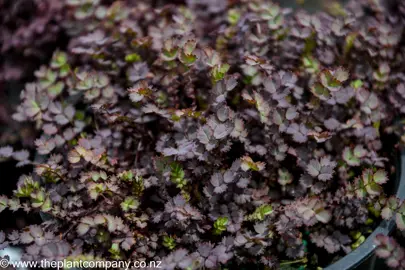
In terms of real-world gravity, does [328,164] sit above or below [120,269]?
above

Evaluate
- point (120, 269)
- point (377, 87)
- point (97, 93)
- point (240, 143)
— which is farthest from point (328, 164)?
point (97, 93)

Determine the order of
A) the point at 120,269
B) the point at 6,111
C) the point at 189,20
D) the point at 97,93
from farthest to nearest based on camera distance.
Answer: the point at 6,111, the point at 189,20, the point at 97,93, the point at 120,269

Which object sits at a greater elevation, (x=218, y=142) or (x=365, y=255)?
(x=218, y=142)

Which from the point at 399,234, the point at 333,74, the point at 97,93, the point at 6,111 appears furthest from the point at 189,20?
the point at 399,234

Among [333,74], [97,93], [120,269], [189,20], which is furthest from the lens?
[189,20]

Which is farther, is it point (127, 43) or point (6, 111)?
point (6, 111)

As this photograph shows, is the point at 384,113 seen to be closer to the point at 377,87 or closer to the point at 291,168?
the point at 377,87

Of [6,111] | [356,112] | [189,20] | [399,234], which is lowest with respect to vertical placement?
[6,111]
